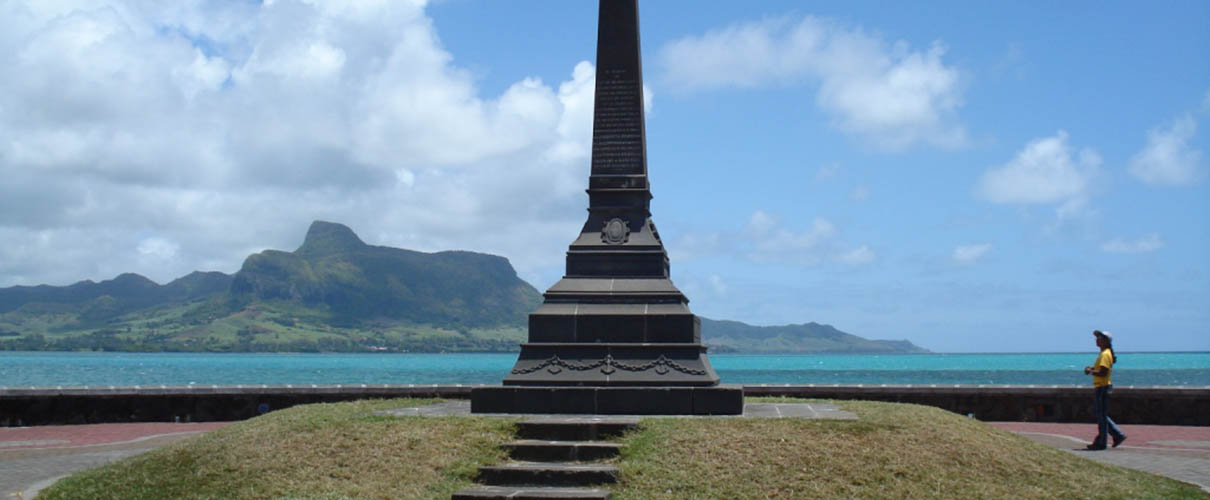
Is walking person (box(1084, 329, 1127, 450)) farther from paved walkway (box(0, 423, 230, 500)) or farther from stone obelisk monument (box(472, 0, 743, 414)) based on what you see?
paved walkway (box(0, 423, 230, 500))

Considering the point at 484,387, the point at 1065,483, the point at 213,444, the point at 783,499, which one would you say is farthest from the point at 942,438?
the point at 213,444

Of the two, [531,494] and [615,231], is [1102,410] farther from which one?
[531,494]

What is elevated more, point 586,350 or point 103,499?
point 586,350

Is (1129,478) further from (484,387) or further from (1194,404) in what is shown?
(1194,404)

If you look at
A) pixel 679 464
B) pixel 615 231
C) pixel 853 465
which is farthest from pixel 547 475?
pixel 615 231

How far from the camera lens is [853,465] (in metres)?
10.7

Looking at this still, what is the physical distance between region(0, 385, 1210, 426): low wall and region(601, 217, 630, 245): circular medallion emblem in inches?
191

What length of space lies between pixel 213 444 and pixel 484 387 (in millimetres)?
3779

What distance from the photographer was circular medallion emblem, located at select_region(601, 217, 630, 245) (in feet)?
55.6

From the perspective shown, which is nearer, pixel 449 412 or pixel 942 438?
pixel 942 438

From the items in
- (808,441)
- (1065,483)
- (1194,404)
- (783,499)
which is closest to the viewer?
(783,499)

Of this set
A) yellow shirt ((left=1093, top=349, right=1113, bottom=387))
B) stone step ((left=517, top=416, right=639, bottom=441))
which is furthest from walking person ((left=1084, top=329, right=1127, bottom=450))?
stone step ((left=517, top=416, right=639, bottom=441))

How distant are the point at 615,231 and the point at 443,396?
20.5 ft

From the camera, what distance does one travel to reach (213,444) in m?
12.4
